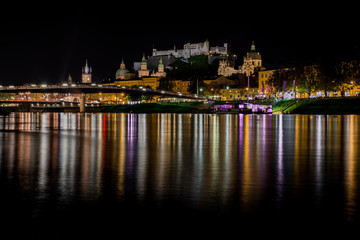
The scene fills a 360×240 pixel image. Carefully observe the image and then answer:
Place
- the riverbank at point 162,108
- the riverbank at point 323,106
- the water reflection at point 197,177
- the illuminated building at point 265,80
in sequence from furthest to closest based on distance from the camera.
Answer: the illuminated building at point 265,80 < the riverbank at point 162,108 < the riverbank at point 323,106 < the water reflection at point 197,177

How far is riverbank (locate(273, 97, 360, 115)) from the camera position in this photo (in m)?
78.7

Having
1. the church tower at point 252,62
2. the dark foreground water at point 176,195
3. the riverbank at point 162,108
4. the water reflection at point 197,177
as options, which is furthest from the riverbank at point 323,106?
the church tower at point 252,62

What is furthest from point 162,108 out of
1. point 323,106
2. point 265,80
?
point 323,106

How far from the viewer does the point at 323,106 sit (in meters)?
84.3

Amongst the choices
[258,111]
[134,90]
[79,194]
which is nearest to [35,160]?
[79,194]

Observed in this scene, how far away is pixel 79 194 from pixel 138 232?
294 centimetres

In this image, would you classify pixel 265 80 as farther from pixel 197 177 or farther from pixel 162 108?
pixel 197 177

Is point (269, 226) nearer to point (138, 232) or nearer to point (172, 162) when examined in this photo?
point (138, 232)

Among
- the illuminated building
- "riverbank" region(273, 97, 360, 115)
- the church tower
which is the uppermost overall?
the church tower

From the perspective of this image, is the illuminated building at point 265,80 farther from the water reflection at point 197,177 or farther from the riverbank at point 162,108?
the water reflection at point 197,177

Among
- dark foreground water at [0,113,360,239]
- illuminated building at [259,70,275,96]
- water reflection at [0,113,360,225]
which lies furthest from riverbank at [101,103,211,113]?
dark foreground water at [0,113,360,239]

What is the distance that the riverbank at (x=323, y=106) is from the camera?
78713mm

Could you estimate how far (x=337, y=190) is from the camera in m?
10.9

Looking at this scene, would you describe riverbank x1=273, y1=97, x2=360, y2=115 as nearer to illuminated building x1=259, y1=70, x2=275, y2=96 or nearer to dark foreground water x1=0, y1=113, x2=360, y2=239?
illuminated building x1=259, y1=70, x2=275, y2=96
